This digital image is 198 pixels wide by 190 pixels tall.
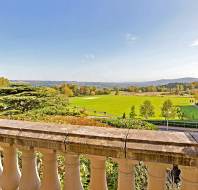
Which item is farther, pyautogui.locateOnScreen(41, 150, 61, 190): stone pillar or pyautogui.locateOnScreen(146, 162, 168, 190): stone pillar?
pyautogui.locateOnScreen(41, 150, 61, 190): stone pillar

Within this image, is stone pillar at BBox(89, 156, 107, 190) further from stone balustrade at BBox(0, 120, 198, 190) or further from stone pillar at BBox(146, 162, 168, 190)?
stone pillar at BBox(146, 162, 168, 190)

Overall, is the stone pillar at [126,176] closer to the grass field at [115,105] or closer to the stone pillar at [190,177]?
the stone pillar at [190,177]

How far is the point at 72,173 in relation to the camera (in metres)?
1.55

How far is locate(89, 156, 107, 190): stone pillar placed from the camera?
1.55 meters

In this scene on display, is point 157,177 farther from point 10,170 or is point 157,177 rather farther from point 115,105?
point 115,105

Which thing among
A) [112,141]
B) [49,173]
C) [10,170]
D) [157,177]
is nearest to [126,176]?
[157,177]

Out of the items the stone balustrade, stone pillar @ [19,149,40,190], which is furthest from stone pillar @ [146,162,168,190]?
stone pillar @ [19,149,40,190]

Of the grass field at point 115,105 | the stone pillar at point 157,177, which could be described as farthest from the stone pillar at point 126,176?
the grass field at point 115,105

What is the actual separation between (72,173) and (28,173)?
15.3 inches

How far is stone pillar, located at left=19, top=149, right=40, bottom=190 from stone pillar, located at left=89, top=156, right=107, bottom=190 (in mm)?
458

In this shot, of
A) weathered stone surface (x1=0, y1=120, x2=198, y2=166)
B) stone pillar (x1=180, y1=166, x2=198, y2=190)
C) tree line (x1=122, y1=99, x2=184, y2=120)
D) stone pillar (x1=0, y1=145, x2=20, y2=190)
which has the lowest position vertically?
tree line (x1=122, y1=99, x2=184, y2=120)

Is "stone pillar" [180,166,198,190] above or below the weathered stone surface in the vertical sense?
below

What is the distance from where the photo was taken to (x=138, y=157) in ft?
4.25

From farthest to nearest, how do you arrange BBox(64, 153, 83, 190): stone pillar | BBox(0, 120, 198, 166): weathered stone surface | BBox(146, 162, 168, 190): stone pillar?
1. BBox(64, 153, 83, 190): stone pillar
2. BBox(146, 162, 168, 190): stone pillar
3. BBox(0, 120, 198, 166): weathered stone surface
